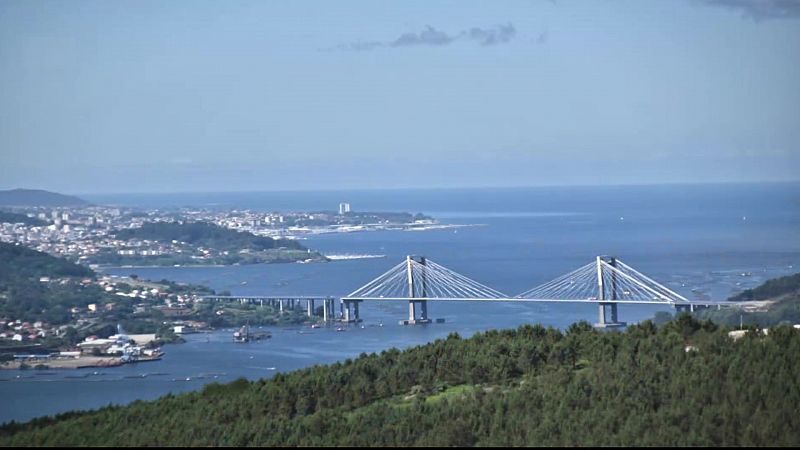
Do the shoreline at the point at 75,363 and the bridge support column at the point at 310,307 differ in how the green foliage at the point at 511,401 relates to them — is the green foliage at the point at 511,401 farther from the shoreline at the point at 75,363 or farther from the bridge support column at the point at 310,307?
the bridge support column at the point at 310,307

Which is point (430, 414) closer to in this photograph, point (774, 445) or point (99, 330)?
point (774, 445)

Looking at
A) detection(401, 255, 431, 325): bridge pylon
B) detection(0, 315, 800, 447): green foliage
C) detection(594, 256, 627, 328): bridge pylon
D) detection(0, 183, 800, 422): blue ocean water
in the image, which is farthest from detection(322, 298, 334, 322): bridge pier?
A: detection(0, 315, 800, 447): green foliage

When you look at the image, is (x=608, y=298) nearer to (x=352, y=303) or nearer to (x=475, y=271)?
(x=352, y=303)

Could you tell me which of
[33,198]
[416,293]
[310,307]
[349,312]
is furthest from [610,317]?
[33,198]

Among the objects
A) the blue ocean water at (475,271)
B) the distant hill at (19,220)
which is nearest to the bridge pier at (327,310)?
the blue ocean water at (475,271)

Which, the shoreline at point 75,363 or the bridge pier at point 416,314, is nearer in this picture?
the shoreline at point 75,363

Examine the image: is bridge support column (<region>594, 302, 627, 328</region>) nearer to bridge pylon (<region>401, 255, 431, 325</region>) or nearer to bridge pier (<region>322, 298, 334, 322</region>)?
bridge pylon (<region>401, 255, 431, 325</region>)
